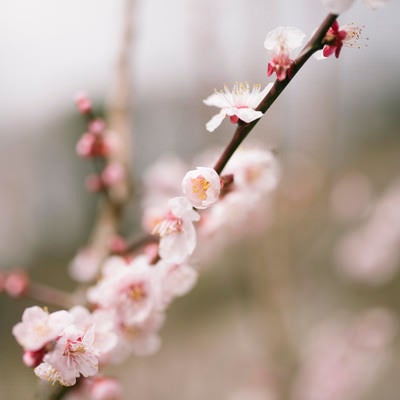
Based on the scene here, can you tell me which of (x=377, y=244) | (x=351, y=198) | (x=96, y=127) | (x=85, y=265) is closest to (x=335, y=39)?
(x=96, y=127)

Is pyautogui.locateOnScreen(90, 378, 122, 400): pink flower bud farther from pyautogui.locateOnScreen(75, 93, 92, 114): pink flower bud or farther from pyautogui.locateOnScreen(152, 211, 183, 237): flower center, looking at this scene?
pyautogui.locateOnScreen(75, 93, 92, 114): pink flower bud

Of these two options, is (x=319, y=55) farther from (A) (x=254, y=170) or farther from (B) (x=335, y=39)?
(A) (x=254, y=170)

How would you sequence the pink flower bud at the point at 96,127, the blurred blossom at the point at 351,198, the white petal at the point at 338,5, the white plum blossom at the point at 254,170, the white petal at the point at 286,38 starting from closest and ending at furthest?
the white petal at the point at 338,5
the white petal at the point at 286,38
the white plum blossom at the point at 254,170
the pink flower bud at the point at 96,127
the blurred blossom at the point at 351,198

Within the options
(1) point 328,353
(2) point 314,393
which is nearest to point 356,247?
(1) point 328,353

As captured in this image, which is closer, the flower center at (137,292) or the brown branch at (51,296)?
the flower center at (137,292)

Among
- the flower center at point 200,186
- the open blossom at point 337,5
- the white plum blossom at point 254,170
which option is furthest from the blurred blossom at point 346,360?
the open blossom at point 337,5

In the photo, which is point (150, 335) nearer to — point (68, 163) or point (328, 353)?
point (328, 353)

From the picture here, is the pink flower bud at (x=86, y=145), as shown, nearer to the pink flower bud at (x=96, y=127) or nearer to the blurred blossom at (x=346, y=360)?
the pink flower bud at (x=96, y=127)

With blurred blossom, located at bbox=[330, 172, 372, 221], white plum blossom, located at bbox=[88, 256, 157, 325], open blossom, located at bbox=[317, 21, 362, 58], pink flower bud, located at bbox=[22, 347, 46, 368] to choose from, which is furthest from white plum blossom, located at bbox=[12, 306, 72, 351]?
blurred blossom, located at bbox=[330, 172, 372, 221]
